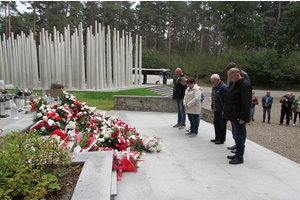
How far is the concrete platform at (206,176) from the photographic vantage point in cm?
279

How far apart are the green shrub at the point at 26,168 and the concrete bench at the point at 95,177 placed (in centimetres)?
24

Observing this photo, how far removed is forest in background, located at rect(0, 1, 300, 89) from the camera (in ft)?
86.1

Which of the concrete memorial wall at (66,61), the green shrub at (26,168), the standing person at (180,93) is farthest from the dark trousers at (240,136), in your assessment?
the concrete memorial wall at (66,61)

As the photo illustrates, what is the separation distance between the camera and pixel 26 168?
1.87 meters

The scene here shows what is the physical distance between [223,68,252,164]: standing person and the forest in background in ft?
81.5

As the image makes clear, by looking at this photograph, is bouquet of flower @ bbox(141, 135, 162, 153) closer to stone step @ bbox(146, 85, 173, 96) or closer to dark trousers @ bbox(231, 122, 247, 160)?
dark trousers @ bbox(231, 122, 247, 160)

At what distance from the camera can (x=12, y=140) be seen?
7.64ft

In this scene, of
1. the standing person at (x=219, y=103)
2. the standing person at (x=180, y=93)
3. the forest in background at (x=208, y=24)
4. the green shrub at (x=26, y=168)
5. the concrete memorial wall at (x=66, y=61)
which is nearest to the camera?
the green shrub at (x=26, y=168)

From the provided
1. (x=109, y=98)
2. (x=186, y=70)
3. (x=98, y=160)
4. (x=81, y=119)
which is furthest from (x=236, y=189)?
(x=186, y=70)

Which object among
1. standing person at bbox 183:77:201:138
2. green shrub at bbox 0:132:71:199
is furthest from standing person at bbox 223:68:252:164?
green shrub at bbox 0:132:71:199

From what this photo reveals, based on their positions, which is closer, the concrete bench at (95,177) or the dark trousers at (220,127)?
the concrete bench at (95,177)

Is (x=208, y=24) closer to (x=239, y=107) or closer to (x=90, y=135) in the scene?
(x=239, y=107)

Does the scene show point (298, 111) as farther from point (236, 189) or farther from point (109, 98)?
point (109, 98)

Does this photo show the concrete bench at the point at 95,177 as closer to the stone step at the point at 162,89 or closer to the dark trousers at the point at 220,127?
the dark trousers at the point at 220,127
